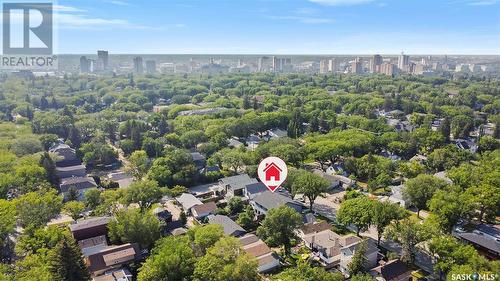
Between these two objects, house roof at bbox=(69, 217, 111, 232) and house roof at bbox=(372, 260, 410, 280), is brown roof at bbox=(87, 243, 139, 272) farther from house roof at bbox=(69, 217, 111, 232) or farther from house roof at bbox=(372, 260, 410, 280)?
house roof at bbox=(372, 260, 410, 280)

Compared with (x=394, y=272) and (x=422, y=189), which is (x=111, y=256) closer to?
(x=394, y=272)

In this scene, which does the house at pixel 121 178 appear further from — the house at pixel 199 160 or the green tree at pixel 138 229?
the green tree at pixel 138 229

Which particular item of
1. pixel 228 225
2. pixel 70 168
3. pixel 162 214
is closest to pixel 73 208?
pixel 162 214

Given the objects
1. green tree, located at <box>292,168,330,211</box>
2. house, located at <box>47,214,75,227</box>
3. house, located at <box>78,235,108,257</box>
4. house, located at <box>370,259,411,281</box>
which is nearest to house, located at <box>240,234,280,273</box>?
house, located at <box>370,259,411,281</box>

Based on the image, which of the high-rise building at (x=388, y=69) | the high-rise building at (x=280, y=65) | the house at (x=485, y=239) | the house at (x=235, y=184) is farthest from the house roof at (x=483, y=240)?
the high-rise building at (x=280, y=65)

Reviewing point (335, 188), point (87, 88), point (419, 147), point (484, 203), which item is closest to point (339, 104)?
point (419, 147)

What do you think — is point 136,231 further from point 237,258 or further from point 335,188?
point 335,188
